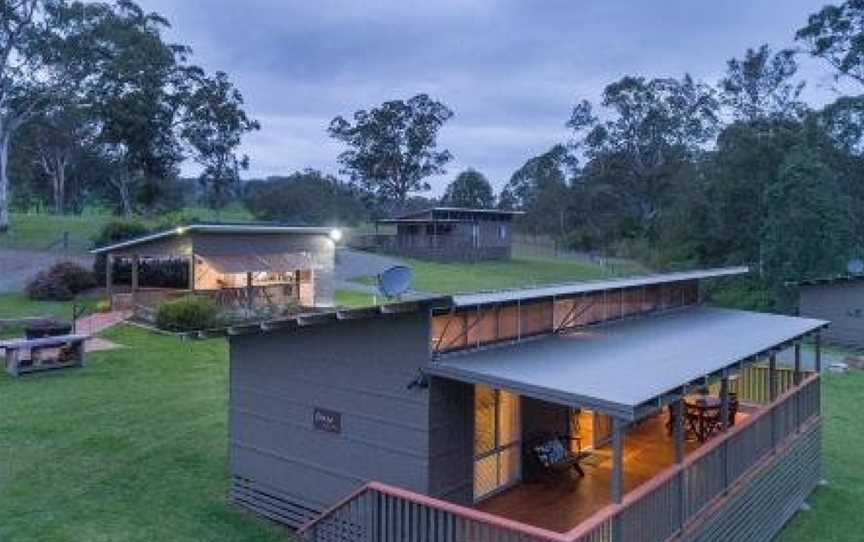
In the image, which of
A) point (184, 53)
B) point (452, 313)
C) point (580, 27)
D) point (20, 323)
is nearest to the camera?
point (452, 313)

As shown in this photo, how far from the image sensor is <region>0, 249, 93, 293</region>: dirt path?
31469mm

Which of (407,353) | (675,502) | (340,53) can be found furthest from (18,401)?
(340,53)

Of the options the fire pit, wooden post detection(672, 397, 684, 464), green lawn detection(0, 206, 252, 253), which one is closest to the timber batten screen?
wooden post detection(672, 397, 684, 464)

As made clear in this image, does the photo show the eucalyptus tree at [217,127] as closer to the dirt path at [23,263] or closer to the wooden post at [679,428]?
the dirt path at [23,263]

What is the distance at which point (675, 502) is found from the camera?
8891 mm

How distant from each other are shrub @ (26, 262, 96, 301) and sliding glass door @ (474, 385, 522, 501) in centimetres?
2343

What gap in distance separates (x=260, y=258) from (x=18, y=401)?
14341 millimetres

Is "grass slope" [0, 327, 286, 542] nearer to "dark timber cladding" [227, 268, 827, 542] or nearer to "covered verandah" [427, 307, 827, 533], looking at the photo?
"dark timber cladding" [227, 268, 827, 542]

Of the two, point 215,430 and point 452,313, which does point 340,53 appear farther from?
point 452,313

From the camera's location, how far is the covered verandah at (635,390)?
803 cm

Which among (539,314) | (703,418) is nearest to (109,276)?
(539,314)

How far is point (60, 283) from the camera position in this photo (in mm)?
29359

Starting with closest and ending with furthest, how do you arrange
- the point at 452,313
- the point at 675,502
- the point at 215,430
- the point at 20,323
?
A: the point at 675,502 < the point at 452,313 < the point at 215,430 < the point at 20,323

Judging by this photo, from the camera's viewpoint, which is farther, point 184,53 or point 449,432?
point 184,53
